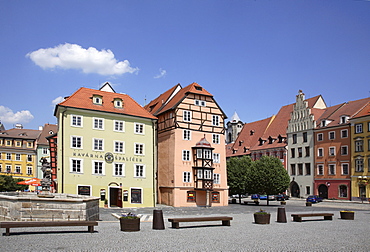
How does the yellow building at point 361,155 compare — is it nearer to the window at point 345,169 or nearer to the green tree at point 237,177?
the window at point 345,169

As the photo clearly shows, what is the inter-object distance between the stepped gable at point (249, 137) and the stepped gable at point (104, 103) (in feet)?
135

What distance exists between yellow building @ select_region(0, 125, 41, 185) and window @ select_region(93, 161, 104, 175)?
38.8 meters

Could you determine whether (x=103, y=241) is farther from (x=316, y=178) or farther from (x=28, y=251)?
(x=316, y=178)

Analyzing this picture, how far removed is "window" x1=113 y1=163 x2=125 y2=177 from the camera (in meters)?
39.8

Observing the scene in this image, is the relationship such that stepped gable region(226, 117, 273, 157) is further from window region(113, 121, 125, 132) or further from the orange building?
window region(113, 121, 125, 132)

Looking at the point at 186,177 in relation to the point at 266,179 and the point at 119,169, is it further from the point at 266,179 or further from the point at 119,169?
the point at 266,179

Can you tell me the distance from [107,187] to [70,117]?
7.36 m

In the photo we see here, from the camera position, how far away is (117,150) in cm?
4034

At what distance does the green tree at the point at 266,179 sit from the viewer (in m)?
48.8

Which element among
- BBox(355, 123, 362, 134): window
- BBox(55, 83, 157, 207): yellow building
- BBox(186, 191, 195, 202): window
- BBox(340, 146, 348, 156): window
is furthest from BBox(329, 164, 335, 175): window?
BBox(55, 83, 157, 207): yellow building

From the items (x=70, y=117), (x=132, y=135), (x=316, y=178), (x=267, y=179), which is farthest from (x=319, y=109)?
(x=70, y=117)

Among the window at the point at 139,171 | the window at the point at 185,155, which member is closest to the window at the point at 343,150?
the window at the point at 185,155

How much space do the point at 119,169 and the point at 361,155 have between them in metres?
35.5

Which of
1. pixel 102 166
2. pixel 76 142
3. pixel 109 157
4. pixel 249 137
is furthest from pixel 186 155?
pixel 249 137
